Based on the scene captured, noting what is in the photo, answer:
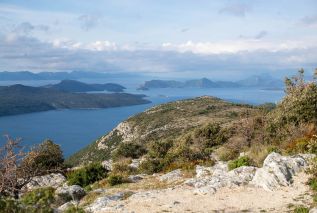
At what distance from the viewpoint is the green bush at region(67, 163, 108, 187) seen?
1064 inches

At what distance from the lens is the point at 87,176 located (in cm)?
2755

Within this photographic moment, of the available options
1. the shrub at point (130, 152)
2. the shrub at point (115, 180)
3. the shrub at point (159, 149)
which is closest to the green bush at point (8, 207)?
the shrub at point (115, 180)

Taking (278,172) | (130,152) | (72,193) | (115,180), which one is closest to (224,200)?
(278,172)

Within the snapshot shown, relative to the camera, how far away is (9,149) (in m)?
17.8

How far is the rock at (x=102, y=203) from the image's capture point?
56.1 ft

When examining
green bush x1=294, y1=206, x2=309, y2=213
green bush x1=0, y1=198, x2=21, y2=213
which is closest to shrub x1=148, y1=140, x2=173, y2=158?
green bush x1=294, y1=206, x2=309, y2=213

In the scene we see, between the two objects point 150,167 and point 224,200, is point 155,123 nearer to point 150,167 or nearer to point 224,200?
point 150,167

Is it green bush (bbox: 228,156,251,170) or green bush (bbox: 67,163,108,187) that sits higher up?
green bush (bbox: 228,156,251,170)

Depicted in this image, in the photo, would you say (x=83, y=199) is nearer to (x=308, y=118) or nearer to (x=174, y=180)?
(x=174, y=180)

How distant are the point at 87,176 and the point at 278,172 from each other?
1350 centimetres

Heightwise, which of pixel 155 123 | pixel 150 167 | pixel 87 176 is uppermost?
pixel 150 167

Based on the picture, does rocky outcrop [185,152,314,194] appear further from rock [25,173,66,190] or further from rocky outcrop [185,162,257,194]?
rock [25,173,66,190]

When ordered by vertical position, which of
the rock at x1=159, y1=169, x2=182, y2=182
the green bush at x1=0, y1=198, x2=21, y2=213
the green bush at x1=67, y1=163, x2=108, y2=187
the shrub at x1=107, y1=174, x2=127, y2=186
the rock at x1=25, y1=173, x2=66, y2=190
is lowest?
the rock at x1=25, y1=173, x2=66, y2=190

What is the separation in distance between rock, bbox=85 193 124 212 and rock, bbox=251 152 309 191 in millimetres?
6134
